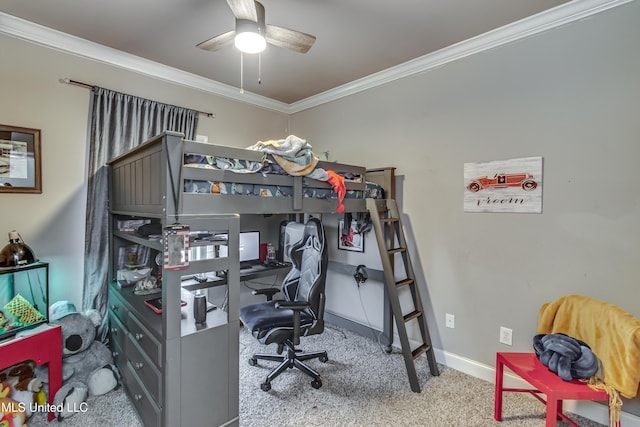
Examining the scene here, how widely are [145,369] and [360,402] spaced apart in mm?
1429

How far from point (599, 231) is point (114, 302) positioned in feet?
11.6

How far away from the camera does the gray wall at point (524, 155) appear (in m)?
1.86

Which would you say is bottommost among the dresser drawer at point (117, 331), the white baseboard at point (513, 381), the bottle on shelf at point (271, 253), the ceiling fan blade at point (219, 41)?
the white baseboard at point (513, 381)

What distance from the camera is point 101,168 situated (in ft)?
8.44

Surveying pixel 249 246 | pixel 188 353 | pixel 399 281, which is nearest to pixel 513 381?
pixel 399 281

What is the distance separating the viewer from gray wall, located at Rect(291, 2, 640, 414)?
186 cm

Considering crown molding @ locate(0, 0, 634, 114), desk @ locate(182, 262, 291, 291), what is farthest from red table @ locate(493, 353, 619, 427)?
crown molding @ locate(0, 0, 634, 114)

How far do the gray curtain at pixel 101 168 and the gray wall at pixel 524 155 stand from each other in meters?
A: 2.38

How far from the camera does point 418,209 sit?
2.80m

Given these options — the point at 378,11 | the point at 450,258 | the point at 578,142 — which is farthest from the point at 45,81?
the point at 578,142

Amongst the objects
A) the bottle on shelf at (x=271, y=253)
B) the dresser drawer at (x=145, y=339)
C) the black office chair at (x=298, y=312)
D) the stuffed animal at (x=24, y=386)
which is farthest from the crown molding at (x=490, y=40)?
the stuffed animal at (x=24, y=386)

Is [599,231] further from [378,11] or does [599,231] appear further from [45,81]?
[45,81]

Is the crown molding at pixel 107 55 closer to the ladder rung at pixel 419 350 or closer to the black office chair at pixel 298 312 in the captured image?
the black office chair at pixel 298 312

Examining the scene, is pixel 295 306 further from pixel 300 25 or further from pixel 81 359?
pixel 300 25
